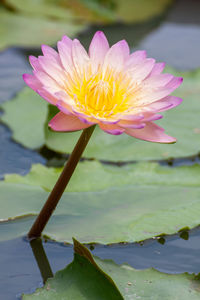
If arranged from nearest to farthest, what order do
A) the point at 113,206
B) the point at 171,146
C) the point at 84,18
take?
the point at 113,206 → the point at 171,146 → the point at 84,18

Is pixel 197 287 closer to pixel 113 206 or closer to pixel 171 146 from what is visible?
pixel 113 206

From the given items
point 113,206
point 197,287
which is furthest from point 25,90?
point 197,287

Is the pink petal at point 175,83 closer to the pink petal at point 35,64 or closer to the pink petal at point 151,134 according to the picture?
the pink petal at point 151,134

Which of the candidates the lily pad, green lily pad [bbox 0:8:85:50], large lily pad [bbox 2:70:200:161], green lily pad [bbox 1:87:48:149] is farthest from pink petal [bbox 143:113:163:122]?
the lily pad

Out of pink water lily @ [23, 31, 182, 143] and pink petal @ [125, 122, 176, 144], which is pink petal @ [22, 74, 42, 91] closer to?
pink water lily @ [23, 31, 182, 143]

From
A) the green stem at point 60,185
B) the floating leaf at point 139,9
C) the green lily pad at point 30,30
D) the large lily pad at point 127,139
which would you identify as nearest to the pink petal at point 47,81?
the green stem at point 60,185

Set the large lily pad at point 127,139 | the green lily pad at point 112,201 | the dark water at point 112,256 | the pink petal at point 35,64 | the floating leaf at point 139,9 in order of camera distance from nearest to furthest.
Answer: the pink petal at point 35,64 < the dark water at point 112,256 < the green lily pad at point 112,201 < the large lily pad at point 127,139 < the floating leaf at point 139,9
